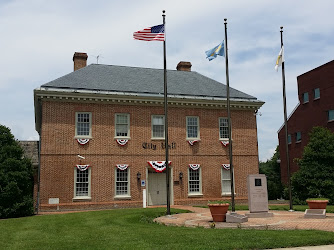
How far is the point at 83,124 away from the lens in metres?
24.4

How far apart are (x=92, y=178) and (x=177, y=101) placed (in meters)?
7.66

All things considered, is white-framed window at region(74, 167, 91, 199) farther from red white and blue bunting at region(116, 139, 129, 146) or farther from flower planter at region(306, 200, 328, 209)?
flower planter at region(306, 200, 328, 209)

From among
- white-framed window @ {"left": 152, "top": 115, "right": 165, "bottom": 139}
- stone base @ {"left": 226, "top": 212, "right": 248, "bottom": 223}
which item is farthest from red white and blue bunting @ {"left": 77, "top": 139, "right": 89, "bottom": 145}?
stone base @ {"left": 226, "top": 212, "right": 248, "bottom": 223}

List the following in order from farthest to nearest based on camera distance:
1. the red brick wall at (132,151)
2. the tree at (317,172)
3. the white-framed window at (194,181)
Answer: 1. the white-framed window at (194,181)
2. the tree at (317,172)
3. the red brick wall at (132,151)

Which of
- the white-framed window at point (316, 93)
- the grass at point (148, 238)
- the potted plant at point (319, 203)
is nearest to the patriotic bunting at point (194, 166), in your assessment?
the potted plant at point (319, 203)

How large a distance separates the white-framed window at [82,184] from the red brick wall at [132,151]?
23cm

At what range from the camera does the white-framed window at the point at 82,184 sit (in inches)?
930

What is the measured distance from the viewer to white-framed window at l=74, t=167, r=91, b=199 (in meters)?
23.6

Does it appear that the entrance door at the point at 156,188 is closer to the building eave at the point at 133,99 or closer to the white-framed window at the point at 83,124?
the building eave at the point at 133,99

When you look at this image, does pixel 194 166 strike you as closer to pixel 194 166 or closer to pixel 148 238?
pixel 194 166

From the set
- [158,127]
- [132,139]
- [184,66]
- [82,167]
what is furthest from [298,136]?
[82,167]

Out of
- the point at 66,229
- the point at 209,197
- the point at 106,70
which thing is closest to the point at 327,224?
the point at 66,229

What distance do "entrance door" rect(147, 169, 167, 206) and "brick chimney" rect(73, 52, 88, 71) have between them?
953 cm

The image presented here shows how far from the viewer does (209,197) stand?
26.2 m
